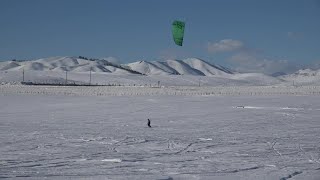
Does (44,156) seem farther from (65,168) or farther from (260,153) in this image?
(260,153)

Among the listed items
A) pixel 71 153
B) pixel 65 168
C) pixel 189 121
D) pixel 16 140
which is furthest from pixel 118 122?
pixel 65 168

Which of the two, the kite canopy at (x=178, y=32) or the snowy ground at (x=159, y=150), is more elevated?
the kite canopy at (x=178, y=32)

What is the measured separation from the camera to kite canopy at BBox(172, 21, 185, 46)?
1498cm

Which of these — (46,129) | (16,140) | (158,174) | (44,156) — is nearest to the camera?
(158,174)

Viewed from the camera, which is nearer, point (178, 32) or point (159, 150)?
point (159, 150)

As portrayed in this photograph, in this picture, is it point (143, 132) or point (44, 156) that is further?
point (143, 132)

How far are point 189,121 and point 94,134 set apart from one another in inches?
199

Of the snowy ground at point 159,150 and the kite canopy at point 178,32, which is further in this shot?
the kite canopy at point 178,32

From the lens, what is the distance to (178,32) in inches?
599

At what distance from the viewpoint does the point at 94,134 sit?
1262 cm

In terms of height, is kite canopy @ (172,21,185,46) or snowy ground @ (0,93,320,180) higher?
kite canopy @ (172,21,185,46)

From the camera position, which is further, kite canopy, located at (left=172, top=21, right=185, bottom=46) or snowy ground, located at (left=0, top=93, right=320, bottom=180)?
kite canopy, located at (left=172, top=21, right=185, bottom=46)

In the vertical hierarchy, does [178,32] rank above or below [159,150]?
above

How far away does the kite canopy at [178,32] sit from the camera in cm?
1498
